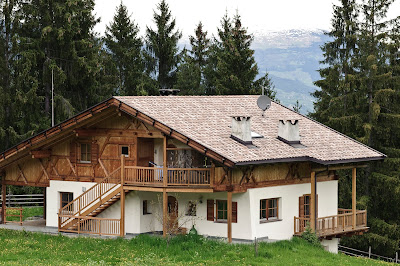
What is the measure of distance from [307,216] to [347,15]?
61.9 ft

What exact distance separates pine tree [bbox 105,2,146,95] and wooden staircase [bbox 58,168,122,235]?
28773 mm

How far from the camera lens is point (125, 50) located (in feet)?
224

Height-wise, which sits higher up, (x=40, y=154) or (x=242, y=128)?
(x=242, y=128)

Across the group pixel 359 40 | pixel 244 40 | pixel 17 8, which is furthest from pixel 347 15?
pixel 17 8

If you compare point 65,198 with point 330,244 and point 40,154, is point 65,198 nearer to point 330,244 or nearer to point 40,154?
point 40,154

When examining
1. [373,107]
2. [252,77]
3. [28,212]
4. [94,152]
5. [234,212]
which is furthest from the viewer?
[252,77]

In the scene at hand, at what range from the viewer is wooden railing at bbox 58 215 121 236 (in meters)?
37.8

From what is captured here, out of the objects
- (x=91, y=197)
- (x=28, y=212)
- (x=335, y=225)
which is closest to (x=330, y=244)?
(x=335, y=225)

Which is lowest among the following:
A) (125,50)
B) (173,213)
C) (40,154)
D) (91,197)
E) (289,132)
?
(173,213)

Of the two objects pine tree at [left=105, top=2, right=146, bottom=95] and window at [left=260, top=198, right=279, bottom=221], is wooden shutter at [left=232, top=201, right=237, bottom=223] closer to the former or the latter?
window at [left=260, top=198, right=279, bottom=221]

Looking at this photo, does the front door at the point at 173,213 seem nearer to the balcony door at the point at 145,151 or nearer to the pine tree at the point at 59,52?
the balcony door at the point at 145,151

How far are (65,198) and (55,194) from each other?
21.6 inches

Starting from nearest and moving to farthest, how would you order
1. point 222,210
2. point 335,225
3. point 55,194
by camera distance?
point 222,210 < point 335,225 < point 55,194

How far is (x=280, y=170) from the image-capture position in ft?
124
